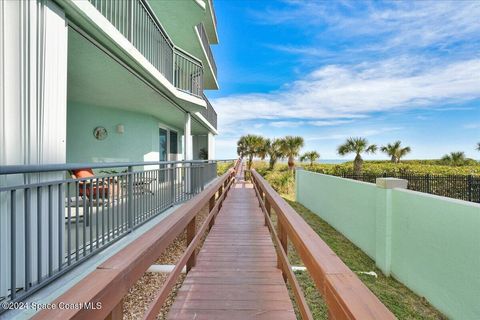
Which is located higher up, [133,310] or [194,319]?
[194,319]

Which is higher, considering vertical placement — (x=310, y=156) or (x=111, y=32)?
(x=111, y=32)

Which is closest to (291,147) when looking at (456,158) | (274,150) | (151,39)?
(274,150)

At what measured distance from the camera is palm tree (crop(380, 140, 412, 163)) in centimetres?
2959

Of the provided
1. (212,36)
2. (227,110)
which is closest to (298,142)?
(227,110)

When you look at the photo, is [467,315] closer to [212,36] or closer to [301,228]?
[301,228]

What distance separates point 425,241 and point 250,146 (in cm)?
2858

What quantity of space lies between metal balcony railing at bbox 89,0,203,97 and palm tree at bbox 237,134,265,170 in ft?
73.6

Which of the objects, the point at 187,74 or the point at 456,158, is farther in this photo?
the point at 456,158

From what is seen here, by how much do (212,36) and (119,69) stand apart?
42.9 feet

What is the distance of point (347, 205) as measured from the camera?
25.0 feet

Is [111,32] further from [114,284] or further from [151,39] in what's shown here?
[114,284]

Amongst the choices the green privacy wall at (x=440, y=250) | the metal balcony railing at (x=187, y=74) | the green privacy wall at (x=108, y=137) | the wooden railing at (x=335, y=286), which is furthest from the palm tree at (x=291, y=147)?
the wooden railing at (x=335, y=286)

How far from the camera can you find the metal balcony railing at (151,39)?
5004 millimetres

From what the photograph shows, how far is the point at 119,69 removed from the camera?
5.26 metres
